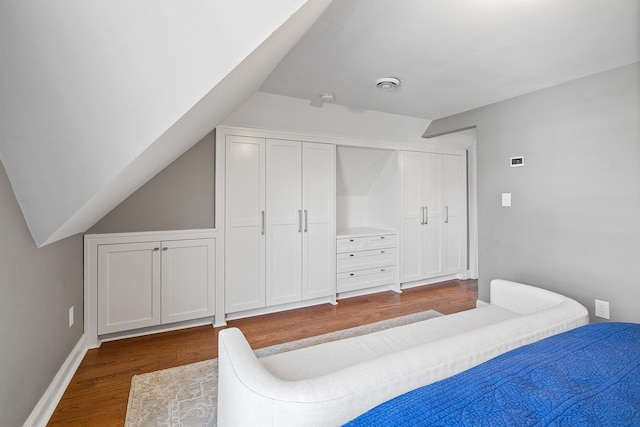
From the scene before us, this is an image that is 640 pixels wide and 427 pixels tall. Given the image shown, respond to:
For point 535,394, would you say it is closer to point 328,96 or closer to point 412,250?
point 328,96

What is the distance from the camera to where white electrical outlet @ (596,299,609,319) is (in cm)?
239

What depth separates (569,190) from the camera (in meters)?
2.61

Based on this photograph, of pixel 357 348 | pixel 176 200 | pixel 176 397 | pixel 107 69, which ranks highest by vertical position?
pixel 107 69

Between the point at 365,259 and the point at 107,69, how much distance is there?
3.29 m

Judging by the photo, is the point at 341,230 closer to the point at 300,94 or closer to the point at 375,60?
the point at 300,94

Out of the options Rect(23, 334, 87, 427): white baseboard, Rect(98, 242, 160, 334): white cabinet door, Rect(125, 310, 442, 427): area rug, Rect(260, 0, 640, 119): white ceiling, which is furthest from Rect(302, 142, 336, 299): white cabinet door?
Rect(23, 334, 87, 427): white baseboard

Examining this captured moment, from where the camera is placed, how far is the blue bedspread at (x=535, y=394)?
0.80 meters

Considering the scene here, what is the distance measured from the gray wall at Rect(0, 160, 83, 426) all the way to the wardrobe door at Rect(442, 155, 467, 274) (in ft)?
14.2

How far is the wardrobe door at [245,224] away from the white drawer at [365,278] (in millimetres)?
1052

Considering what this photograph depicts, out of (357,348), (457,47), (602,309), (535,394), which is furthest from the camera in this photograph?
(602,309)

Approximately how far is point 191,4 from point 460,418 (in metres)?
1.52

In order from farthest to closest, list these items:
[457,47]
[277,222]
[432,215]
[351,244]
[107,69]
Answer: [432,215]
[351,244]
[277,222]
[457,47]
[107,69]

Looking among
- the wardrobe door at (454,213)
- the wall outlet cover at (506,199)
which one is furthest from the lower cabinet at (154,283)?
the wardrobe door at (454,213)

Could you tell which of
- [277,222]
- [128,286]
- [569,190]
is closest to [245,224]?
[277,222]
